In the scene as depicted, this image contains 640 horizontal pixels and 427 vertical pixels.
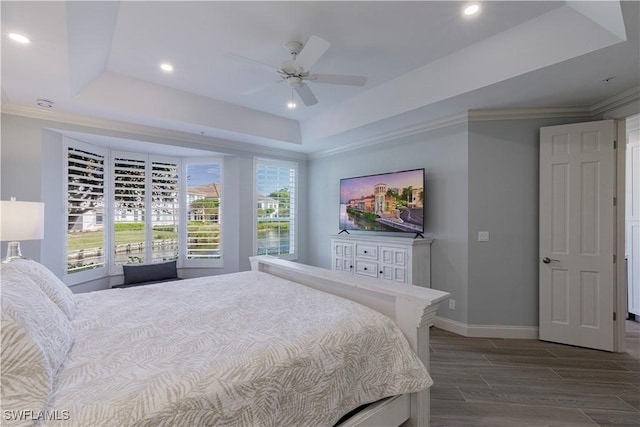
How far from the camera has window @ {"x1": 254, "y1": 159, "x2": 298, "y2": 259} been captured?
5008 millimetres

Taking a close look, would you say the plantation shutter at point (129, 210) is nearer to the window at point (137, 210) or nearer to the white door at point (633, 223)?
the window at point (137, 210)

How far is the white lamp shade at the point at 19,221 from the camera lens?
2057 millimetres

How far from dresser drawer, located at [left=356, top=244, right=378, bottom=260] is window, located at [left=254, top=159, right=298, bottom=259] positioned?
5.47ft

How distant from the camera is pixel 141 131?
386cm

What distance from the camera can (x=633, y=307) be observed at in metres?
3.91

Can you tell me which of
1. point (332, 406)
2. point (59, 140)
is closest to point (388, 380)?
point (332, 406)

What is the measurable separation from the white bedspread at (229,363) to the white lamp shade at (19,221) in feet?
2.37

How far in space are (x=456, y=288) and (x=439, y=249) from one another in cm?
49

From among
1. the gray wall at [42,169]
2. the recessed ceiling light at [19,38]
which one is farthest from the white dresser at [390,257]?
the recessed ceiling light at [19,38]

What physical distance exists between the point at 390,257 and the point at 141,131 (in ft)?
11.9

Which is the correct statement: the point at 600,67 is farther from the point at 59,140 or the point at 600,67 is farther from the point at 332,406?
the point at 59,140

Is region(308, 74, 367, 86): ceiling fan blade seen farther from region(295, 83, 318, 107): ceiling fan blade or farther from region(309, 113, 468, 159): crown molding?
region(309, 113, 468, 159): crown molding

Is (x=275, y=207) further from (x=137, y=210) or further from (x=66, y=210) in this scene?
(x=66, y=210)

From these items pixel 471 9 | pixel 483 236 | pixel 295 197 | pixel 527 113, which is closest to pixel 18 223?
pixel 471 9
